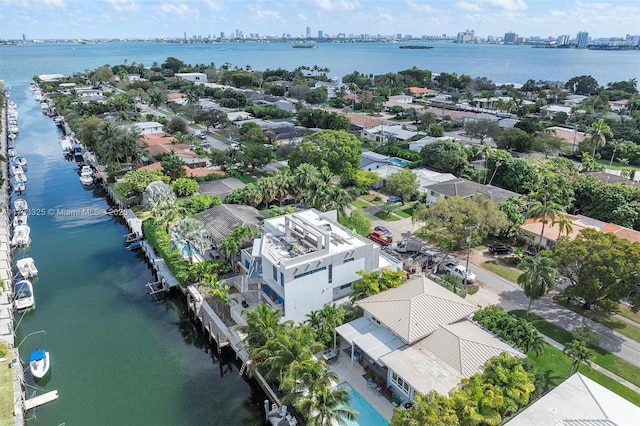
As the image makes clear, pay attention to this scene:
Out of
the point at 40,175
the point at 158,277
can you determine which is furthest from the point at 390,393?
the point at 40,175

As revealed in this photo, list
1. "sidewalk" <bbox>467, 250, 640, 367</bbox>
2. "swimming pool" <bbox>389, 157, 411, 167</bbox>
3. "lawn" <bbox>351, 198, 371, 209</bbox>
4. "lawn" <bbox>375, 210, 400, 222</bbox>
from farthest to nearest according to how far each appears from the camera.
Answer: "swimming pool" <bbox>389, 157, 411, 167</bbox>, "lawn" <bbox>351, 198, 371, 209</bbox>, "lawn" <bbox>375, 210, 400, 222</bbox>, "sidewalk" <bbox>467, 250, 640, 367</bbox>

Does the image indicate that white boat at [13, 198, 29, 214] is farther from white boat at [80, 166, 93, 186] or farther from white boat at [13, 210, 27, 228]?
white boat at [80, 166, 93, 186]

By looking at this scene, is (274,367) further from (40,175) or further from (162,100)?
(162,100)

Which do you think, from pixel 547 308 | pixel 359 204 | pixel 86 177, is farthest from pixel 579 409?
pixel 86 177

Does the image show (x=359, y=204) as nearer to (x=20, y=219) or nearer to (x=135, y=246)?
(x=135, y=246)

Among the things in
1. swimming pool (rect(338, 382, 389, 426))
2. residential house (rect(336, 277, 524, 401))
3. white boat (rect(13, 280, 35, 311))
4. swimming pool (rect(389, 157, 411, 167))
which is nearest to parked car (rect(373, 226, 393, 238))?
residential house (rect(336, 277, 524, 401))

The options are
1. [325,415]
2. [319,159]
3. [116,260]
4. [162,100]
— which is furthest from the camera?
[162,100]

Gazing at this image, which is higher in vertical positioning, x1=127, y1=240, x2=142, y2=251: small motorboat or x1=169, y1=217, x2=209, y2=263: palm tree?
x1=169, y1=217, x2=209, y2=263: palm tree
